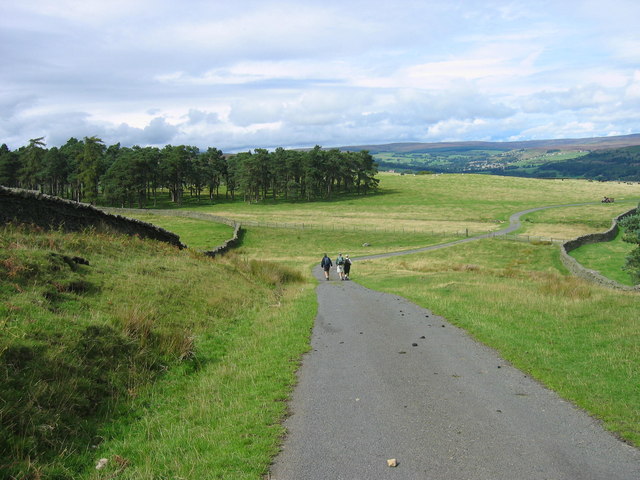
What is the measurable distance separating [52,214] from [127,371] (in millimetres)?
12974

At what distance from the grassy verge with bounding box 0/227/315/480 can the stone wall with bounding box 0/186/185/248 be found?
2.12 m

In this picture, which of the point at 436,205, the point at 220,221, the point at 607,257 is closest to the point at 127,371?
the point at 607,257

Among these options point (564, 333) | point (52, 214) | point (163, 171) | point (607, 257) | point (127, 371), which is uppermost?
point (163, 171)

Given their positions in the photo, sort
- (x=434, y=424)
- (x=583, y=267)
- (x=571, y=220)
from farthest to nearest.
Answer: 1. (x=571, y=220)
2. (x=583, y=267)
3. (x=434, y=424)

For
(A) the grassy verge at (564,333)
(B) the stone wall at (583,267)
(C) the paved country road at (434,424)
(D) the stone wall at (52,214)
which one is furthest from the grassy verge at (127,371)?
(B) the stone wall at (583,267)

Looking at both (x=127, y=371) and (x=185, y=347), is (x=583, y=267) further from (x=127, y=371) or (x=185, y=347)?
(x=127, y=371)

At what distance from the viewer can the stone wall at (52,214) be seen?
57.2 ft

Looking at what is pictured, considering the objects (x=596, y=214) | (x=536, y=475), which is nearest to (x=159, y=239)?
(x=536, y=475)

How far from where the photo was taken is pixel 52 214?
1938cm

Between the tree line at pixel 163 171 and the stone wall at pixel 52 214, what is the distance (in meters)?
88.3

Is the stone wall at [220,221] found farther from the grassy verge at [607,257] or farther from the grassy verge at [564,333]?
the grassy verge at [607,257]

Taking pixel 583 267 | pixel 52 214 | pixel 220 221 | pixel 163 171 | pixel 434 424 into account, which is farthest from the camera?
pixel 163 171

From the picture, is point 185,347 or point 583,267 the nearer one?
point 185,347

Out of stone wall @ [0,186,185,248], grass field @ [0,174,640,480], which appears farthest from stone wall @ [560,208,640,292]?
stone wall @ [0,186,185,248]
